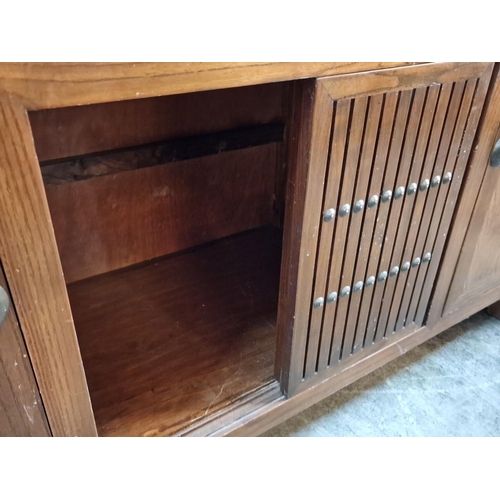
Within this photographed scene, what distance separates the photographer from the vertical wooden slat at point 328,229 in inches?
28.6

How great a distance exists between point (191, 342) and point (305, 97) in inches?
26.0

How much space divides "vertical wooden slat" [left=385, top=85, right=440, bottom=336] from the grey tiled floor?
0.65 ft

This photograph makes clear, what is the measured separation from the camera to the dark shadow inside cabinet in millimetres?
1026

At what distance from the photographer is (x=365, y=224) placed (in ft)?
2.89

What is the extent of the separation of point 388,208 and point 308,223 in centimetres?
19

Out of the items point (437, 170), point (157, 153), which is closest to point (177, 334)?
point (157, 153)

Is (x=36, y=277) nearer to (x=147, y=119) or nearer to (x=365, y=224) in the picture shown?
(x=365, y=224)

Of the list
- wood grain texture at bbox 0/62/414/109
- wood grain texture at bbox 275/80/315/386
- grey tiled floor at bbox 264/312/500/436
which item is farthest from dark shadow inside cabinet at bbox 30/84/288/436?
wood grain texture at bbox 0/62/414/109

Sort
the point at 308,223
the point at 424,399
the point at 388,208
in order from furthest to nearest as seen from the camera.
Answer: the point at 424,399, the point at 388,208, the point at 308,223

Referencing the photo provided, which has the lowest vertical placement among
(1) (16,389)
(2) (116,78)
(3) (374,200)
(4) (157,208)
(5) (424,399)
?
(5) (424,399)

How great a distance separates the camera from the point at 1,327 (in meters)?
0.56

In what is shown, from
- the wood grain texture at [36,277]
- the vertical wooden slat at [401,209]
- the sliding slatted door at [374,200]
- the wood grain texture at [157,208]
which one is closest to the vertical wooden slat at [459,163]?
the sliding slatted door at [374,200]

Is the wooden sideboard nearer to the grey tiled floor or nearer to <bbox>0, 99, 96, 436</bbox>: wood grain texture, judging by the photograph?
<bbox>0, 99, 96, 436</bbox>: wood grain texture

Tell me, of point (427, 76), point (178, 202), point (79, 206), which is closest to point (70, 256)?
point (79, 206)
